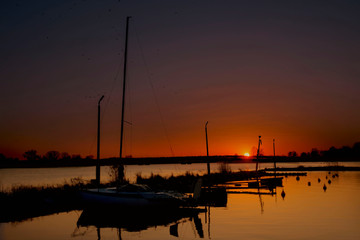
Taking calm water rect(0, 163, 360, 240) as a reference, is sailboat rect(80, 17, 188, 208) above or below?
above

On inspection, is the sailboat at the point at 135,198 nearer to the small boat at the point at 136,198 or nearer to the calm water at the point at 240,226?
the small boat at the point at 136,198

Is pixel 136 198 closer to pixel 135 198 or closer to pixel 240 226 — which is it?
pixel 135 198

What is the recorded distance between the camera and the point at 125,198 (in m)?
32.8

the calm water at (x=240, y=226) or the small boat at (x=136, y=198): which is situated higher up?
the small boat at (x=136, y=198)

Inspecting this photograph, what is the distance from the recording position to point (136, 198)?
32.6 meters

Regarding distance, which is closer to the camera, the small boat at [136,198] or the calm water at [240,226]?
the calm water at [240,226]

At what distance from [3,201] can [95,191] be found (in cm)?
821

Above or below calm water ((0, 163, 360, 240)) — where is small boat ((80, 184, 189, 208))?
above

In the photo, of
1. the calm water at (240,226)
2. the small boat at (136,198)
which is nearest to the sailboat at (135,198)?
the small boat at (136,198)

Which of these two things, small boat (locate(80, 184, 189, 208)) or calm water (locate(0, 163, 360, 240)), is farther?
small boat (locate(80, 184, 189, 208))

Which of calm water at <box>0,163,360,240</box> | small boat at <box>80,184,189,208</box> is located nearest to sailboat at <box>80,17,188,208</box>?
small boat at <box>80,184,189,208</box>

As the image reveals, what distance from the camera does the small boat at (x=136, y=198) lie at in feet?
107

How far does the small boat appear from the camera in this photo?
32469mm

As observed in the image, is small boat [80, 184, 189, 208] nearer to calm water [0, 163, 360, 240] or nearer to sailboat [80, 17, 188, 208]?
sailboat [80, 17, 188, 208]
